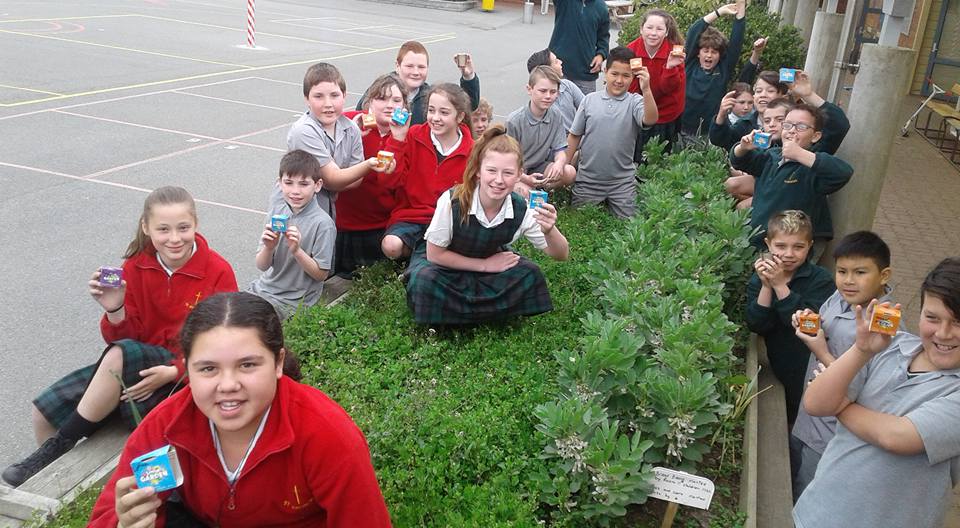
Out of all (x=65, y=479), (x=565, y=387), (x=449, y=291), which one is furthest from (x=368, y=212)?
(x=65, y=479)

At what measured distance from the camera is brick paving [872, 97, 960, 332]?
8.25 metres

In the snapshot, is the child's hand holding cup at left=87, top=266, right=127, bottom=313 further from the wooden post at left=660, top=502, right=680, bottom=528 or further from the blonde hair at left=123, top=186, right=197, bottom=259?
the wooden post at left=660, top=502, right=680, bottom=528

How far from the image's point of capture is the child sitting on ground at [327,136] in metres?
5.79

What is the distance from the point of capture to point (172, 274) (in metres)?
4.35

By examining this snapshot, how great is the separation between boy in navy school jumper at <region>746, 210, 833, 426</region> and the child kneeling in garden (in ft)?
3.85

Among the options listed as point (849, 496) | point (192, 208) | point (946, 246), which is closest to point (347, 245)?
point (192, 208)

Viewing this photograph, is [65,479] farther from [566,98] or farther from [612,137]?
[566,98]

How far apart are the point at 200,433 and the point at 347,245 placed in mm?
3651

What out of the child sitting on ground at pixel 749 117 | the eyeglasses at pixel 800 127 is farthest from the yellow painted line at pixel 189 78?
the eyeglasses at pixel 800 127

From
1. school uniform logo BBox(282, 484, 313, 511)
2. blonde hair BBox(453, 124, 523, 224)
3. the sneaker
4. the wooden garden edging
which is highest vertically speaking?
blonde hair BBox(453, 124, 523, 224)

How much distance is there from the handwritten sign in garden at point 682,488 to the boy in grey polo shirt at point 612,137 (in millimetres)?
4425

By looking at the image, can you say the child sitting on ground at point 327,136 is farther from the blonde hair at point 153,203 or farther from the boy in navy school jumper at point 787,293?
the boy in navy school jumper at point 787,293

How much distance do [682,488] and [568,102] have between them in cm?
544

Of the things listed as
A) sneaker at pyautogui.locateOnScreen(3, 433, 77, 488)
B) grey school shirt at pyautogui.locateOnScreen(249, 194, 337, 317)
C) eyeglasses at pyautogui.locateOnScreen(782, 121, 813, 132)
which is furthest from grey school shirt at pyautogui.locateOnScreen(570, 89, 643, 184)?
sneaker at pyautogui.locateOnScreen(3, 433, 77, 488)
